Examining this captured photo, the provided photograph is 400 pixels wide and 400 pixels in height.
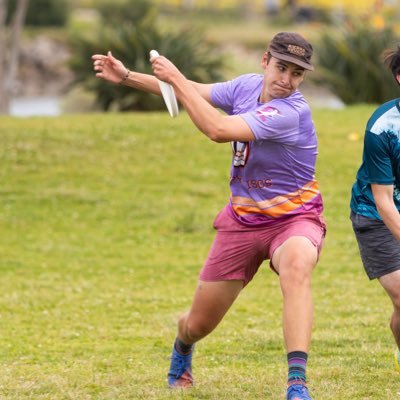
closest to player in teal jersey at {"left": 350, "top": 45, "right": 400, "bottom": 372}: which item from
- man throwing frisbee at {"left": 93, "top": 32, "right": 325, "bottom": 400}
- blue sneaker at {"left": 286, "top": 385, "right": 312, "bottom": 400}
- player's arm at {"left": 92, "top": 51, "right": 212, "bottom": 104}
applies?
man throwing frisbee at {"left": 93, "top": 32, "right": 325, "bottom": 400}

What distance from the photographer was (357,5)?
78.2 metres

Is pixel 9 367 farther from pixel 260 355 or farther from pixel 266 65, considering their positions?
pixel 266 65

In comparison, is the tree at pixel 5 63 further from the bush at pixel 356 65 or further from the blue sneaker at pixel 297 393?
the blue sneaker at pixel 297 393

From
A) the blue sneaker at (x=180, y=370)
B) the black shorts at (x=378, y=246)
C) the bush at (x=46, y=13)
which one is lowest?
the blue sneaker at (x=180, y=370)

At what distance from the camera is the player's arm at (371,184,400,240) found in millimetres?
5883

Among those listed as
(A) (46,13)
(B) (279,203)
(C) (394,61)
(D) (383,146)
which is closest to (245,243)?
(B) (279,203)

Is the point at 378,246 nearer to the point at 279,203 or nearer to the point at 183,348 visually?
the point at 279,203

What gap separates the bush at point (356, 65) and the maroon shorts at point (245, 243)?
16000 mm

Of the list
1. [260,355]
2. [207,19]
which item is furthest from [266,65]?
[207,19]

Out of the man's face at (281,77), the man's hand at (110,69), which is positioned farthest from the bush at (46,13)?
the man's face at (281,77)

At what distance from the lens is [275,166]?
607 centimetres

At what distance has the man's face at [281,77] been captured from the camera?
19.5 feet

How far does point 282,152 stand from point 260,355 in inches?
90.3

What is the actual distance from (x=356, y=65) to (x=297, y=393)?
17.2m
